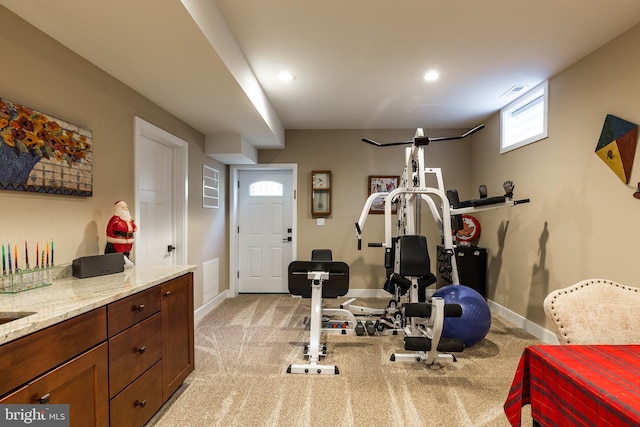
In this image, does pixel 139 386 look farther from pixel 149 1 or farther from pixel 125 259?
pixel 149 1

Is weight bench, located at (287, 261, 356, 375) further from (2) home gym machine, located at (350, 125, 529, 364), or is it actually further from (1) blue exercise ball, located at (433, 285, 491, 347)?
(1) blue exercise ball, located at (433, 285, 491, 347)

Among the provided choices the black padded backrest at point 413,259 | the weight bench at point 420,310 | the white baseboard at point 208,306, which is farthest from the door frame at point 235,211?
the black padded backrest at point 413,259

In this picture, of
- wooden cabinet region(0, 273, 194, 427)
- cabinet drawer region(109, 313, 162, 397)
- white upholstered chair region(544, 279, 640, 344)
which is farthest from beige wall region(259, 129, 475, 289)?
white upholstered chair region(544, 279, 640, 344)

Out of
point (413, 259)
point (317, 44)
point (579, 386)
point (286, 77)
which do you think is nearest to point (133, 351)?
point (579, 386)

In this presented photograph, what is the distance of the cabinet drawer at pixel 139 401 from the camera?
4.88 ft

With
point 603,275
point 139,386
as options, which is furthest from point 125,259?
point 603,275

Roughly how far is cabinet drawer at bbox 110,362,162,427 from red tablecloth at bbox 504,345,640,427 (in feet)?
5.72

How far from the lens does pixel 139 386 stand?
1.65m

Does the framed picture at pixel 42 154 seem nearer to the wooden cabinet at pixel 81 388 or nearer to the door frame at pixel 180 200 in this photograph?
the wooden cabinet at pixel 81 388

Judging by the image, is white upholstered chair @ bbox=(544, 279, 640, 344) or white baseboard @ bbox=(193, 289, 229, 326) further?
white baseboard @ bbox=(193, 289, 229, 326)

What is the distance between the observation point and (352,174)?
466 centimetres

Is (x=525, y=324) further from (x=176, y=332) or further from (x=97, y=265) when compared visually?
(x=97, y=265)

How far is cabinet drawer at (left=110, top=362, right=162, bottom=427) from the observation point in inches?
58.6

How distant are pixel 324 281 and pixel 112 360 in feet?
5.35
